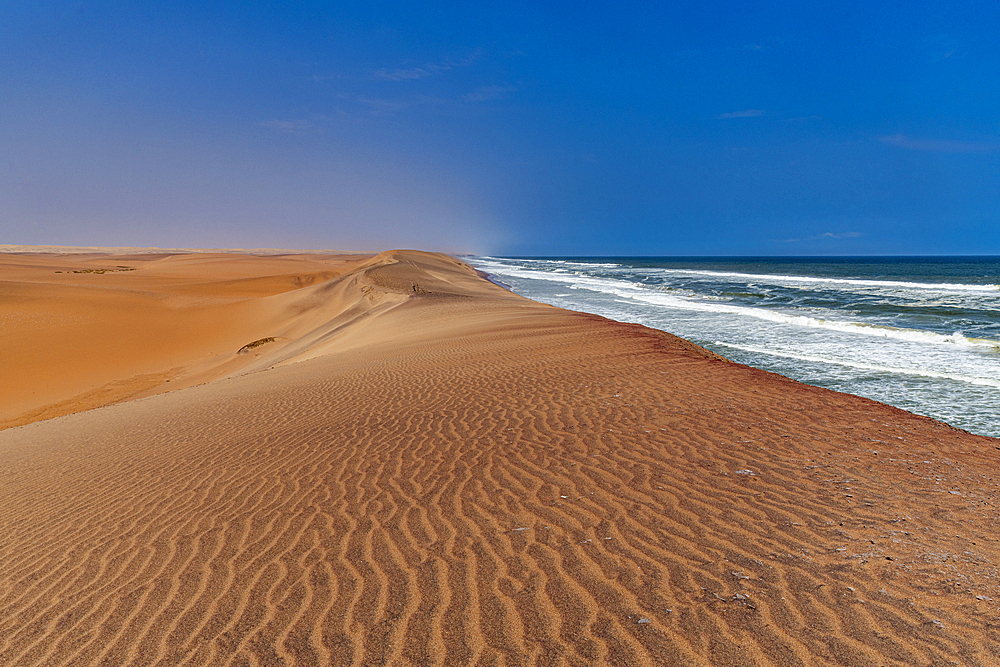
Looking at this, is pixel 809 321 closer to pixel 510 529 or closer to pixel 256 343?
pixel 510 529

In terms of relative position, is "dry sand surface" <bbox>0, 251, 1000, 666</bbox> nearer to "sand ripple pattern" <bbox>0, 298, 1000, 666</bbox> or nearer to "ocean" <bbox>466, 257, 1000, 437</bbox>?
"sand ripple pattern" <bbox>0, 298, 1000, 666</bbox>

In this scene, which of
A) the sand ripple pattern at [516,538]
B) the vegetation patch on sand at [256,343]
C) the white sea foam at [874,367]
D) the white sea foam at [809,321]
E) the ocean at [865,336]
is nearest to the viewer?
the sand ripple pattern at [516,538]

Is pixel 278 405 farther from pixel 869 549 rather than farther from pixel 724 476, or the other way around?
pixel 869 549

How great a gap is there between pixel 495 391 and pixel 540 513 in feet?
15.1

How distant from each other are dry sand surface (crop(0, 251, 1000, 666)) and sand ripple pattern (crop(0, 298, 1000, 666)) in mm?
20

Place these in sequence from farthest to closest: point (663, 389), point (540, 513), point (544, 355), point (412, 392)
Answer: point (544, 355), point (412, 392), point (663, 389), point (540, 513)

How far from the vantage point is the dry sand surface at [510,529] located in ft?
10.3

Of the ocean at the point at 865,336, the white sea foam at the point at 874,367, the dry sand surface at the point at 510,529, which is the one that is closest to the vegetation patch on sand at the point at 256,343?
the dry sand surface at the point at 510,529

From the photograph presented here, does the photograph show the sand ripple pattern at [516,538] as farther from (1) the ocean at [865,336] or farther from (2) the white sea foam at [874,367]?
(2) the white sea foam at [874,367]

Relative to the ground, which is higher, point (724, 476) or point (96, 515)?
point (724, 476)

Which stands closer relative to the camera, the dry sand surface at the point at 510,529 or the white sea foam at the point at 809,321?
the dry sand surface at the point at 510,529

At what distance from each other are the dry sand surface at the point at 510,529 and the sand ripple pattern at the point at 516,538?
20mm

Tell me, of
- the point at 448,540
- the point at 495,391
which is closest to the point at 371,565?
the point at 448,540

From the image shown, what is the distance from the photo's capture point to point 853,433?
6.62 metres
